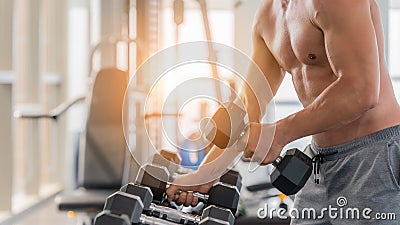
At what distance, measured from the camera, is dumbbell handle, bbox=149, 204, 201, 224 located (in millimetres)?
1255

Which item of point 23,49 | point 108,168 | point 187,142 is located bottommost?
point 108,168

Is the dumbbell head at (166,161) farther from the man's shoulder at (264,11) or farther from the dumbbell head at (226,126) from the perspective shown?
the man's shoulder at (264,11)

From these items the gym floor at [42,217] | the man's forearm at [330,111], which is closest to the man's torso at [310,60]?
the man's forearm at [330,111]

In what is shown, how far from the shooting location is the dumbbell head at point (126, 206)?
1.07 meters

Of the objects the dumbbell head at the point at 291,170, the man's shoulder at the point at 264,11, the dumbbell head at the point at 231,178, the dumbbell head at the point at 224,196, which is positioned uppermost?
Answer: the man's shoulder at the point at 264,11

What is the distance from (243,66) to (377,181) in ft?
1.53

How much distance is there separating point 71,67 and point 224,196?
4360 millimetres

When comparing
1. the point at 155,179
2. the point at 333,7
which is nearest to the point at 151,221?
the point at 155,179

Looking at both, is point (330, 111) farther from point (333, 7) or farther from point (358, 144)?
point (358, 144)

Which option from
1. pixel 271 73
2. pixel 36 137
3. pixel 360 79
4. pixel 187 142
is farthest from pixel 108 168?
pixel 360 79

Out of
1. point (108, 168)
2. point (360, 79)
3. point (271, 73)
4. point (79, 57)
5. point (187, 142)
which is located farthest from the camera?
point (79, 57)

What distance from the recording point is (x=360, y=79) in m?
1.37

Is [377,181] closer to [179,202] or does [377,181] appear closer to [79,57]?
[179,202]

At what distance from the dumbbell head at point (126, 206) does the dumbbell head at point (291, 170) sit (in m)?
0.37
